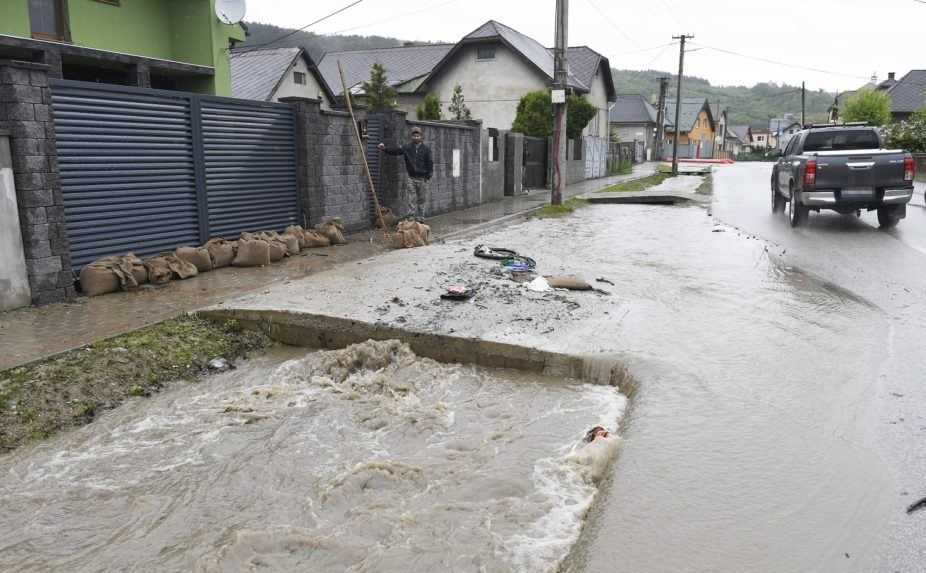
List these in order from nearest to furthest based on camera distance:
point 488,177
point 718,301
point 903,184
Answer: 1. point 718,301
2. point 903,184
3. point 488,177

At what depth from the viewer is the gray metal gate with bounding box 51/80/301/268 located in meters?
7.65

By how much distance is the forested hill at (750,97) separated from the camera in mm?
140000

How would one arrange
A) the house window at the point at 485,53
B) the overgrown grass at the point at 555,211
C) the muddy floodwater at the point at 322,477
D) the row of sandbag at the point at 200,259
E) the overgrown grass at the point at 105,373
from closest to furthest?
the muddy floodwater at the point at 322,477
the overgrown grass at the point at 105,373
the row of sandbag at the point at 200,259
the overgrown grass at the point at 555,211
the house window at the point at 485,53

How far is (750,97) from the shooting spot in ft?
545

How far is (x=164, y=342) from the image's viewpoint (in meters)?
6.08

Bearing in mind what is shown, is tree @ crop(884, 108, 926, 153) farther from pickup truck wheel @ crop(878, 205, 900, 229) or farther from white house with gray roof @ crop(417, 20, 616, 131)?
pickup truck wheel @ crop(878, 205, 900, 229)

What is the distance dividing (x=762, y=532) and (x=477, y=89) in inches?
1328

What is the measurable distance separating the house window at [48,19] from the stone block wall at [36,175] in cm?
780

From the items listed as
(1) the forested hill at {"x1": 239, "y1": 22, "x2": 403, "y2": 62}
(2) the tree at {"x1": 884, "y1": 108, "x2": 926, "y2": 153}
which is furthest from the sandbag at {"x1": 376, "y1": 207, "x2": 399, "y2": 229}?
(1) the forested hill at {"x1": 239, "y1": 22, "x2": 403, "y2": 62}

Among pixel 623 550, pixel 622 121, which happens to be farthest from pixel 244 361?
pixel 622 121

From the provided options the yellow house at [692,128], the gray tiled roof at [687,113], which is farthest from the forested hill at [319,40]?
the gray tiled roof at [687,113]

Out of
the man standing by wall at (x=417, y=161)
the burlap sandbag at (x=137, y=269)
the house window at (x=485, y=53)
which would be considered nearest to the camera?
the burlap sandbag at (x=137, y=269)

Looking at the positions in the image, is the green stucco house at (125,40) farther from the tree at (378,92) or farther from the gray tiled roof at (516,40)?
the gray tiled roof at (516,40)

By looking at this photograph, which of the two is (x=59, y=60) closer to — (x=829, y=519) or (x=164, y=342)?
(x=164, y=342)
